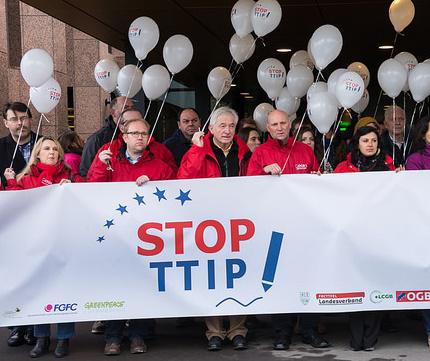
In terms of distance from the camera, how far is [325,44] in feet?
23.2

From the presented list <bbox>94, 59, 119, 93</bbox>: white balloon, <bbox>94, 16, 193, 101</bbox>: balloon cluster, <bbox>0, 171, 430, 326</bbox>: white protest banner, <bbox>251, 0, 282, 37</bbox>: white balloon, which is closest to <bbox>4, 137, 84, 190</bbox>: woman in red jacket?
<bbox>0, 171, 430, 326</bbox>: white protest banner

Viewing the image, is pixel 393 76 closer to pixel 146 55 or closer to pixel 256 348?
pixel 146 55

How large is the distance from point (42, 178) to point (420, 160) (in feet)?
9.94

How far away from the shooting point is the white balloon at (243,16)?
7.61 metres


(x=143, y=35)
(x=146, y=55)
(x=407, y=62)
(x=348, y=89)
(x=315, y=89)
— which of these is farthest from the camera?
(x=407, y=62)

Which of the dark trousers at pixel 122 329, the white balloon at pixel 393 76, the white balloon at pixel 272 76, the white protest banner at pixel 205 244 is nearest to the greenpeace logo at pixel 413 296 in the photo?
the white protest banner at pixel 205 244

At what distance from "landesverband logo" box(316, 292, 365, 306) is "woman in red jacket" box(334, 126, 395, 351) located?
0.14m

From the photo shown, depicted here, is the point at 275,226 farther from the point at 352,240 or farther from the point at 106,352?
the point at 106,352

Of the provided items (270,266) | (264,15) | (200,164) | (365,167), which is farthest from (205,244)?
(264,15)

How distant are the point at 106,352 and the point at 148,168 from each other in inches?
59.5

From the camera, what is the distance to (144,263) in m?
5.83

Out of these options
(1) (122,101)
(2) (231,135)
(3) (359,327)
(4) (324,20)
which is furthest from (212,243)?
(4) (324,20)

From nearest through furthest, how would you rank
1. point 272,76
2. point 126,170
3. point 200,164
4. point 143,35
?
point 200,164
point 126,170
point 143,35
point 272,76

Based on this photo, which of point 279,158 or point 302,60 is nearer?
point 279,158
